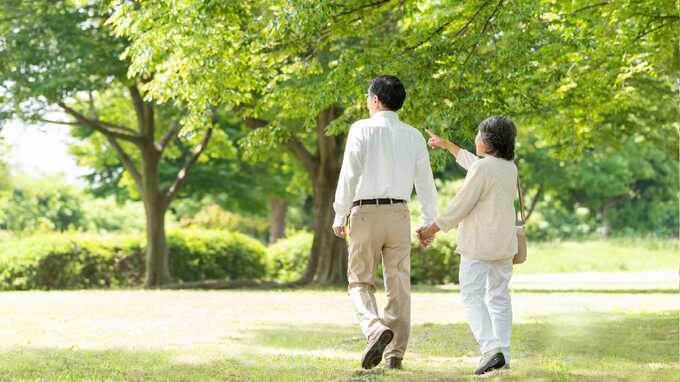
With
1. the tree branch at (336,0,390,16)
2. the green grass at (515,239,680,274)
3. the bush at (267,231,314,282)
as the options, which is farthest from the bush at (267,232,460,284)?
the tree branch at (336,0,390,16)

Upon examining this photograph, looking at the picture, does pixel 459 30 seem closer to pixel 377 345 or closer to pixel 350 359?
pixel 350 359

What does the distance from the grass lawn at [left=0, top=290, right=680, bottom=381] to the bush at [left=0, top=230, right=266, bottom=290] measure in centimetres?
619

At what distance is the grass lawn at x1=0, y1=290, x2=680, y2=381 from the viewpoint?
23.8 ft

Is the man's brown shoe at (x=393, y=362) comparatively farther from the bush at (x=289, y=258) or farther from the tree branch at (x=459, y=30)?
the bush at (x=289, y=258)

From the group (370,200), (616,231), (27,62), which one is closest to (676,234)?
(616,231)

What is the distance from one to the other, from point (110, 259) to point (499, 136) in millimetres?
19395

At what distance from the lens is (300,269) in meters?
28.7

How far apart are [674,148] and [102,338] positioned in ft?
60.8

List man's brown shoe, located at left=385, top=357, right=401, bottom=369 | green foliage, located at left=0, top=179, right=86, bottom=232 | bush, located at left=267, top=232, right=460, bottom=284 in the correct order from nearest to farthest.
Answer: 1. man's brown shoe, located at left=385, top=357, right=401, bottom=369
2. bush, located at left=267, top=232, right=460, bottom=284
3. green foliage, located at left=0, top=179, right=86, bottom=232

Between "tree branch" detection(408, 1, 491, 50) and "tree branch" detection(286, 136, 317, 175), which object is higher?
"tree branch" detection(408, 1, 491, 50)

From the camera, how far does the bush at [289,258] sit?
94.1ft

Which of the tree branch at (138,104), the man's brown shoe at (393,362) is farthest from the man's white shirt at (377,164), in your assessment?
the tree branch at (138,104)

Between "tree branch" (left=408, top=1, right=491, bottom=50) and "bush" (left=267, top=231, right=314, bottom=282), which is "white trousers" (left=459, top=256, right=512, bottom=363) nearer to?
"tree branch" (left=408, top=1, right=491, bottom=50)

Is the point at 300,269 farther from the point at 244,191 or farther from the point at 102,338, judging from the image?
the point at 102,338
